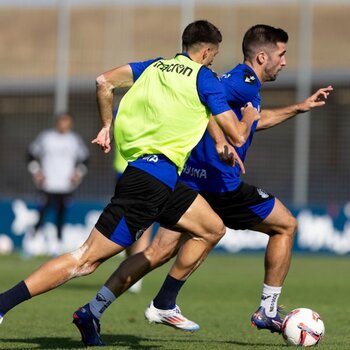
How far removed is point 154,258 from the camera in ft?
30.3

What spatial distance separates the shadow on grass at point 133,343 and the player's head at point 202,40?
7.07 feet

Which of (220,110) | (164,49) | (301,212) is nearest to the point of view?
(220,110)

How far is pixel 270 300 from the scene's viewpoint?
9359 millimetres

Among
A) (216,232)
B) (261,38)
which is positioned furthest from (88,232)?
(216,232)

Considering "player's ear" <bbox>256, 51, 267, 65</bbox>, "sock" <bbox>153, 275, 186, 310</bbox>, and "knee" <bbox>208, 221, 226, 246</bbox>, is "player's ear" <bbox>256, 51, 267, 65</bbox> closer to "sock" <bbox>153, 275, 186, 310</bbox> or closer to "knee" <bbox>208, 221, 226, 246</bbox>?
"knee" <bbox>208, 221, 226, 246</bbox>

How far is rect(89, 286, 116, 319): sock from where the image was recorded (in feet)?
28.7

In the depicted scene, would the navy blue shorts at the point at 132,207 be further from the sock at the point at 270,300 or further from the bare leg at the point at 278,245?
the sock at the point at 270,300

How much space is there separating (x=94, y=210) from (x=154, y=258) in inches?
562

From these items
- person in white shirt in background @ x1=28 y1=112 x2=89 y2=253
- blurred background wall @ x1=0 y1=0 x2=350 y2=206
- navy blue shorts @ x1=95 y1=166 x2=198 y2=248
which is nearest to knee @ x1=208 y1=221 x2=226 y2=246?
navy blue shorts @ x1=95 y1=166 x2=198 y2=248

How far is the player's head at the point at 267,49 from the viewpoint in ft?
31.0

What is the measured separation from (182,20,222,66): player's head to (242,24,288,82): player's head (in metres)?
0.97

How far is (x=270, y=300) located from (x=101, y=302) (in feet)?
4.70

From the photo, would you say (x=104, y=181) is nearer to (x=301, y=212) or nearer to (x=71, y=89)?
(x=71, y=89)

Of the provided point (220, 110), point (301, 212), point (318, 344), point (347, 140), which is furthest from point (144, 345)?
point (347, 140)
